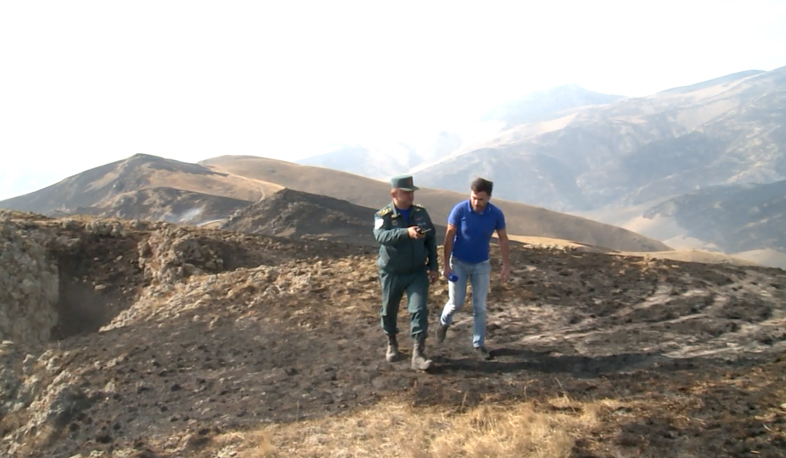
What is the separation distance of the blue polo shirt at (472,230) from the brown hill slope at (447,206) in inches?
3081

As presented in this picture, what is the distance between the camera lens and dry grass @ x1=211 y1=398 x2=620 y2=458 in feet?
15.0

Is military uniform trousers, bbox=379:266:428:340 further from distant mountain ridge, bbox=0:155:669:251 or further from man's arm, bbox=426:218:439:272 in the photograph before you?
distant mountain ridge, bbox=0:155:669:251

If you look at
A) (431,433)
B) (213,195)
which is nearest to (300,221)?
(213,195)

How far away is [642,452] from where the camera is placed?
4230mm

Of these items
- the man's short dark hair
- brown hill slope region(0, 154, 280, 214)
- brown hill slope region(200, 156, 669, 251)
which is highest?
brown hill slope region(0, 154, 280, 214)

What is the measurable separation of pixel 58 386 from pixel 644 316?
7.96 m

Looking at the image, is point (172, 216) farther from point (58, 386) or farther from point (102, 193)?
point (58, 386)

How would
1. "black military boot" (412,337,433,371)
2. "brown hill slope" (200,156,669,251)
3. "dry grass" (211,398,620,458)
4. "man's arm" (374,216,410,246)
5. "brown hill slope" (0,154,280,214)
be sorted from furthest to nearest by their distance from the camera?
"brown hill slope" (200,156,669,251)
"brown hill slope" (0,154,280,214)
"black military boot" (412,337,433,371)
"man's arm" (374,216,410,246)
"dry grass" (211,398,620,458)

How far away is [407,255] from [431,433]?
1.94 meters

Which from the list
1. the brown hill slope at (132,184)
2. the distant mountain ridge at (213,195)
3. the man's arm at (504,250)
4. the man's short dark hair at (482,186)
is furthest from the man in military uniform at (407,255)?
the brown hill slope at (132,184)

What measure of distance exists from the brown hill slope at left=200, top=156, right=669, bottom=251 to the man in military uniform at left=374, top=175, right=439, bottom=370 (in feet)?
257

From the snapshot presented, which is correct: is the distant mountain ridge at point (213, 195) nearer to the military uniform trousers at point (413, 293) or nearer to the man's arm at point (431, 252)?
the military uniform trousers at point (413, 293)

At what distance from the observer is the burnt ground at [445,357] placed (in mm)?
5094

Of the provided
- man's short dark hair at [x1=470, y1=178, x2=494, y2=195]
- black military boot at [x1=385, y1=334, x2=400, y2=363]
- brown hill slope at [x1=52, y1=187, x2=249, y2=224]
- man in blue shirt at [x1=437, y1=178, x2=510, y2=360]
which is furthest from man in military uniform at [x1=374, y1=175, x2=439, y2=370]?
brown hill slope at [x1=52, y1=187, x2=249, y2=224]
